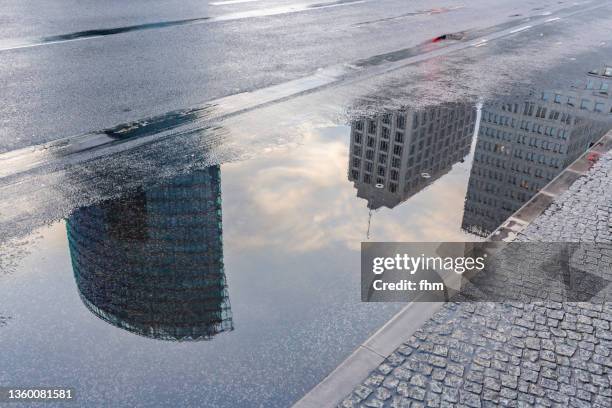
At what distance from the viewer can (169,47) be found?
1586 cm

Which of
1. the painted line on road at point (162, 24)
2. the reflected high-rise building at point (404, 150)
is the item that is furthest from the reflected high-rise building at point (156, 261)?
the painted line on road at point (162, 24)

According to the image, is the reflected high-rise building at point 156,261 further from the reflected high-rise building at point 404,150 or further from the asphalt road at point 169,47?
the asphalt road at point 169,47

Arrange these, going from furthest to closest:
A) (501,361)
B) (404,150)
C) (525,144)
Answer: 1. (525,144)
2. (404,150)
3. (501,361)

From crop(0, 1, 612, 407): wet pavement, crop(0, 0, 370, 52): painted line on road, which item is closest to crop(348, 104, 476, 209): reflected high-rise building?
crop(0, 1, 612, 407): wet pavement

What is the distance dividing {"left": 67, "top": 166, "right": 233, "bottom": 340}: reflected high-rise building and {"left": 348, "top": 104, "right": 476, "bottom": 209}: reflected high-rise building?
245cm

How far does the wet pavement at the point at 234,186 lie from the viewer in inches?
207

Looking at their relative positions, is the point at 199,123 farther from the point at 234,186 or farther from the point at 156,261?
the point at 156,261

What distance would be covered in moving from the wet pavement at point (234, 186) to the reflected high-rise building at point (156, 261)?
25 millimetres

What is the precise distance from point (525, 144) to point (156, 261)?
6.94 meters

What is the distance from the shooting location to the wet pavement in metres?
5.26

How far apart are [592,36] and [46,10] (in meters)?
21.7

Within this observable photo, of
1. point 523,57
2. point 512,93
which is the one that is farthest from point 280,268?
point 523,57

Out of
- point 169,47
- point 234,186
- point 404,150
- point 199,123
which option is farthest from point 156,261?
point 169,47

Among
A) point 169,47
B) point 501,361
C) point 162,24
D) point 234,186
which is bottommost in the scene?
point 501,361
